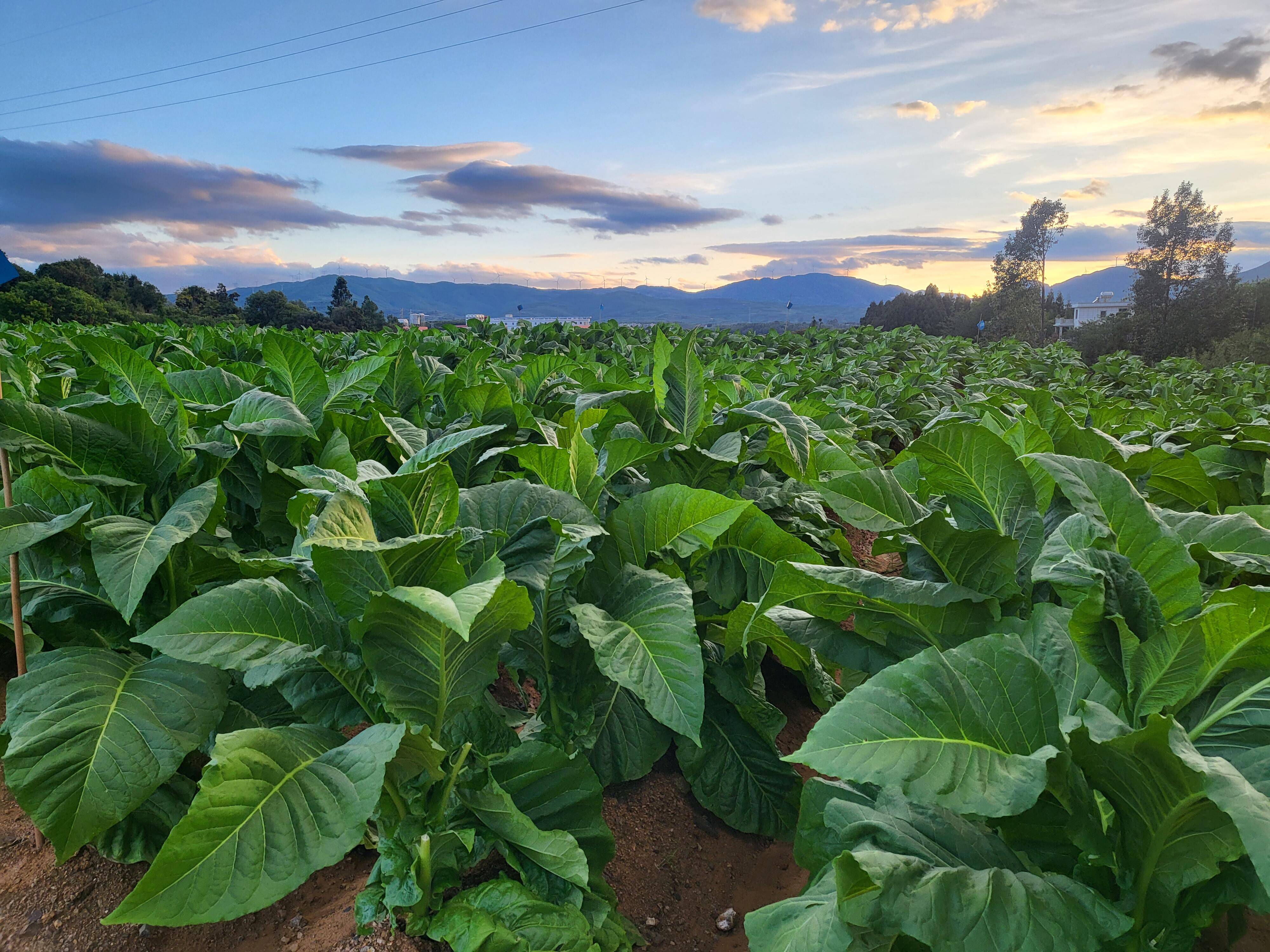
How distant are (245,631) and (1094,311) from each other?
110 meters

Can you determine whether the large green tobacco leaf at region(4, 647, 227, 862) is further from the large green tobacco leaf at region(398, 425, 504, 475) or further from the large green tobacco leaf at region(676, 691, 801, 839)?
the large green tobacco leaf at region(676, 691, 801, 839)

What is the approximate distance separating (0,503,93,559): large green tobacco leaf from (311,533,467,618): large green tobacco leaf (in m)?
0.84

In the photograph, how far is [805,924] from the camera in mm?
1446

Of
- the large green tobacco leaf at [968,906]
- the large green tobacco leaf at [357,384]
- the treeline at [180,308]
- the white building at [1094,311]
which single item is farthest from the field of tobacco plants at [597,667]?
the white building at [1094,311]

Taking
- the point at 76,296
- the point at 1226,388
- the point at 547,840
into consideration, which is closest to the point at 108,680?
the point at 547,840

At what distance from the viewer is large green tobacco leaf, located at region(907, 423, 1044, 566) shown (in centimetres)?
194

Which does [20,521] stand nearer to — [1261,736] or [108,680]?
[108,680]

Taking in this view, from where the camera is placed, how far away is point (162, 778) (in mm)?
1689

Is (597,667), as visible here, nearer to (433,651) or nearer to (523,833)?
(523,833)

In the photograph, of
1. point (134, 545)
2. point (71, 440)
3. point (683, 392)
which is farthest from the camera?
point (683, 392)

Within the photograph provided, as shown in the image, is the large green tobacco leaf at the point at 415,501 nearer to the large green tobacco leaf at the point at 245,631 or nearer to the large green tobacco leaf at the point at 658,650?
the large green tobacco leaf at the point at 245,631

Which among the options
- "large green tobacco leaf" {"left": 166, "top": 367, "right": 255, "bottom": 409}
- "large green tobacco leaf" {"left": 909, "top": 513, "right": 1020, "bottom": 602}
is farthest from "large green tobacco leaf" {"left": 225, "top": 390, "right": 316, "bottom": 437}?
"large green tobacco leaf" {"left": 909, "top": 513, "right": 1020, "bottom": 602}

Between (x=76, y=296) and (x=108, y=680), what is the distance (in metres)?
34.5

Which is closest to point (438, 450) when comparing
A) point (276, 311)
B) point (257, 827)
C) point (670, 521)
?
point (670, 521)
